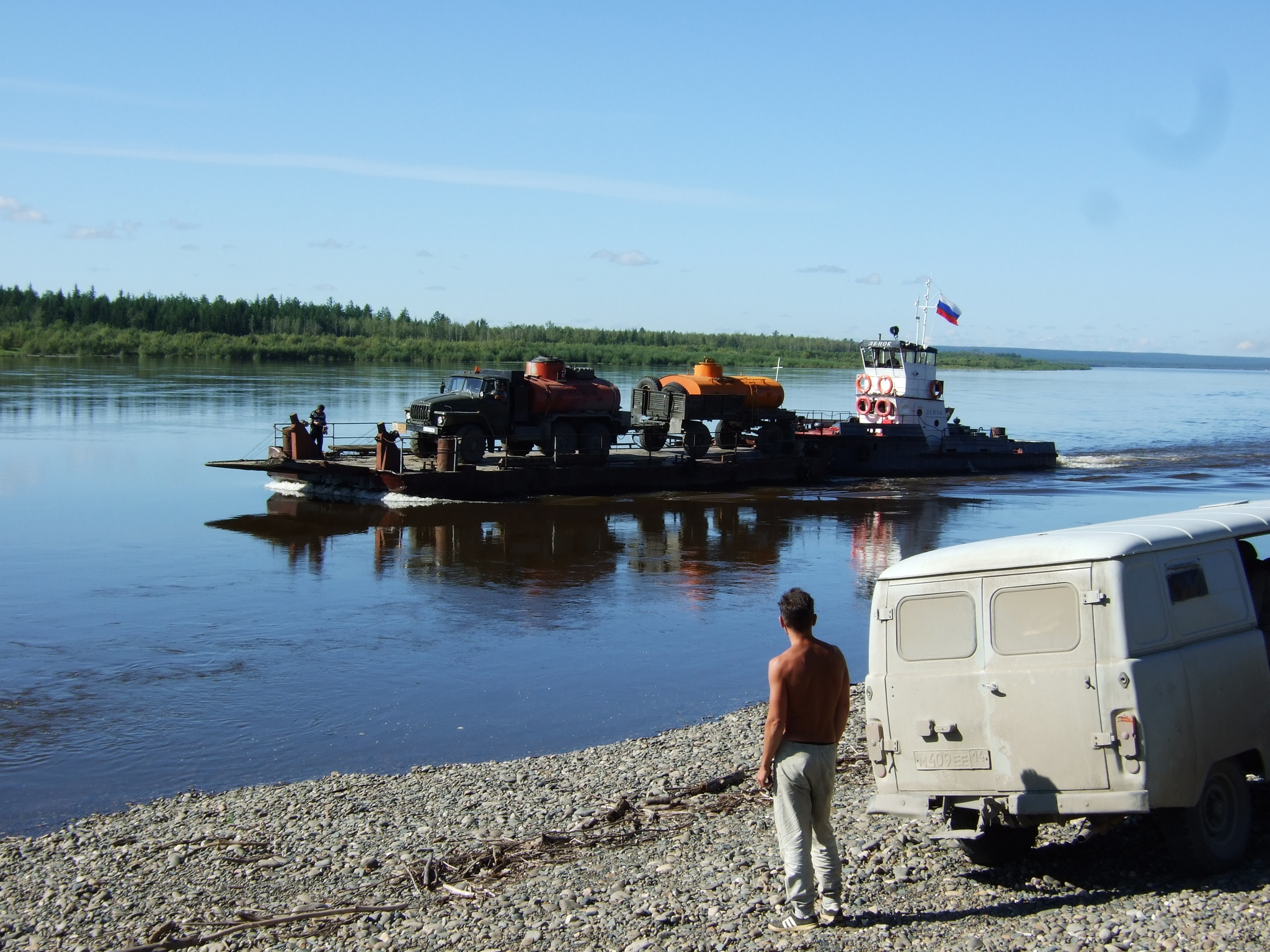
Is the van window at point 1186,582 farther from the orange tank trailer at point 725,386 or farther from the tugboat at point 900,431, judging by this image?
the tugboat at point 900,431

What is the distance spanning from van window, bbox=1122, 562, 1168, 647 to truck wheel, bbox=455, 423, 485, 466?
2346 centimetres

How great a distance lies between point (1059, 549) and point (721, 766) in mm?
4378

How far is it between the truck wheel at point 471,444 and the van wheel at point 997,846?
22885mm

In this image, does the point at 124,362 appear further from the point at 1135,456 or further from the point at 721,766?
the point at 721,766

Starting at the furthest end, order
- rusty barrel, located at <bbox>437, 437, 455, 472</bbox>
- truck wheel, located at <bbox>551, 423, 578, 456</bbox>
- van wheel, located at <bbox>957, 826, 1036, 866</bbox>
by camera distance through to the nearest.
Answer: truck wheel, located at <bbox>551, 423, 578, 456</bbox>, rusty barrel, located at <bbox>437, 437, 455, 472</bbox>, van wheel, located at <bbox>957, 826, 1036, 866</bbox>

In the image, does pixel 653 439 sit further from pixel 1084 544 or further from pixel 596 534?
pixel 1084 544

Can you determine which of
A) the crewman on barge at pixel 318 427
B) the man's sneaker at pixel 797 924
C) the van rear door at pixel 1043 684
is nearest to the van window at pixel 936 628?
the van rear door at pixel 1043 684

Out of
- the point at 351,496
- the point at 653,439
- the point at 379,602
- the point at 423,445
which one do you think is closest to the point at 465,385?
the point at 423,445

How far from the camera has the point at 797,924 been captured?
597 centimetres

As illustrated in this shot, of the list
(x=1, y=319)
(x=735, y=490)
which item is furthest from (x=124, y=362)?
(x=735, y=490)

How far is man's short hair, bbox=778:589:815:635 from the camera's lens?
5906mm

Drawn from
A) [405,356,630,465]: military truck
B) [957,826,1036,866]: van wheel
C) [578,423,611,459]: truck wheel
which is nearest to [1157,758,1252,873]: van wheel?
[957,826,1036,866]: van wheel

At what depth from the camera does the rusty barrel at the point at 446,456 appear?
93.0 ft

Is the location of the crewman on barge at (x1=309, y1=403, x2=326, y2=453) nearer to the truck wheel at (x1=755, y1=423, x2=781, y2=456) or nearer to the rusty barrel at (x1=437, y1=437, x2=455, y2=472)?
the rusty barrel at (x1=437, y1=437, x2=455, y2=472)
